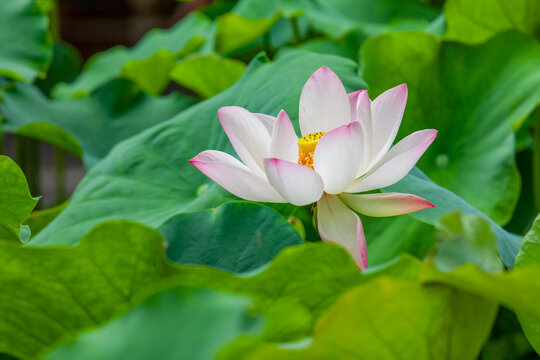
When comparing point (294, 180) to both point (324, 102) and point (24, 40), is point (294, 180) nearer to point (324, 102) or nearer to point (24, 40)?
point (324, 102)

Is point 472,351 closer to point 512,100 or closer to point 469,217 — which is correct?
point 469,217

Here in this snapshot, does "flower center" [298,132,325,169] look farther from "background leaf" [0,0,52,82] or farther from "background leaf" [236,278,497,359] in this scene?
"background leaf" [0,0,52,82]

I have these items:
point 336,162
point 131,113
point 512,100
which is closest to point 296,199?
point 336,162

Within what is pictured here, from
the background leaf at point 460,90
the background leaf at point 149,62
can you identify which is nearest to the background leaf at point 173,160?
the background leaf at point 460,90

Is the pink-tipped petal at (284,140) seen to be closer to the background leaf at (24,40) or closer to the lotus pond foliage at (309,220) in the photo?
the lotus pond foliage at (309,220)

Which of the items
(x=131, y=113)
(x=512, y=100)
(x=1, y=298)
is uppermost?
(x=1, y=298)

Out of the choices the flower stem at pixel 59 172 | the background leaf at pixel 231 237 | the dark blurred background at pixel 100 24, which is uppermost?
the background leaf at pixel 231 237

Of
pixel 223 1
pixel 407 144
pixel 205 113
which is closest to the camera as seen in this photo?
pixel 407 144
